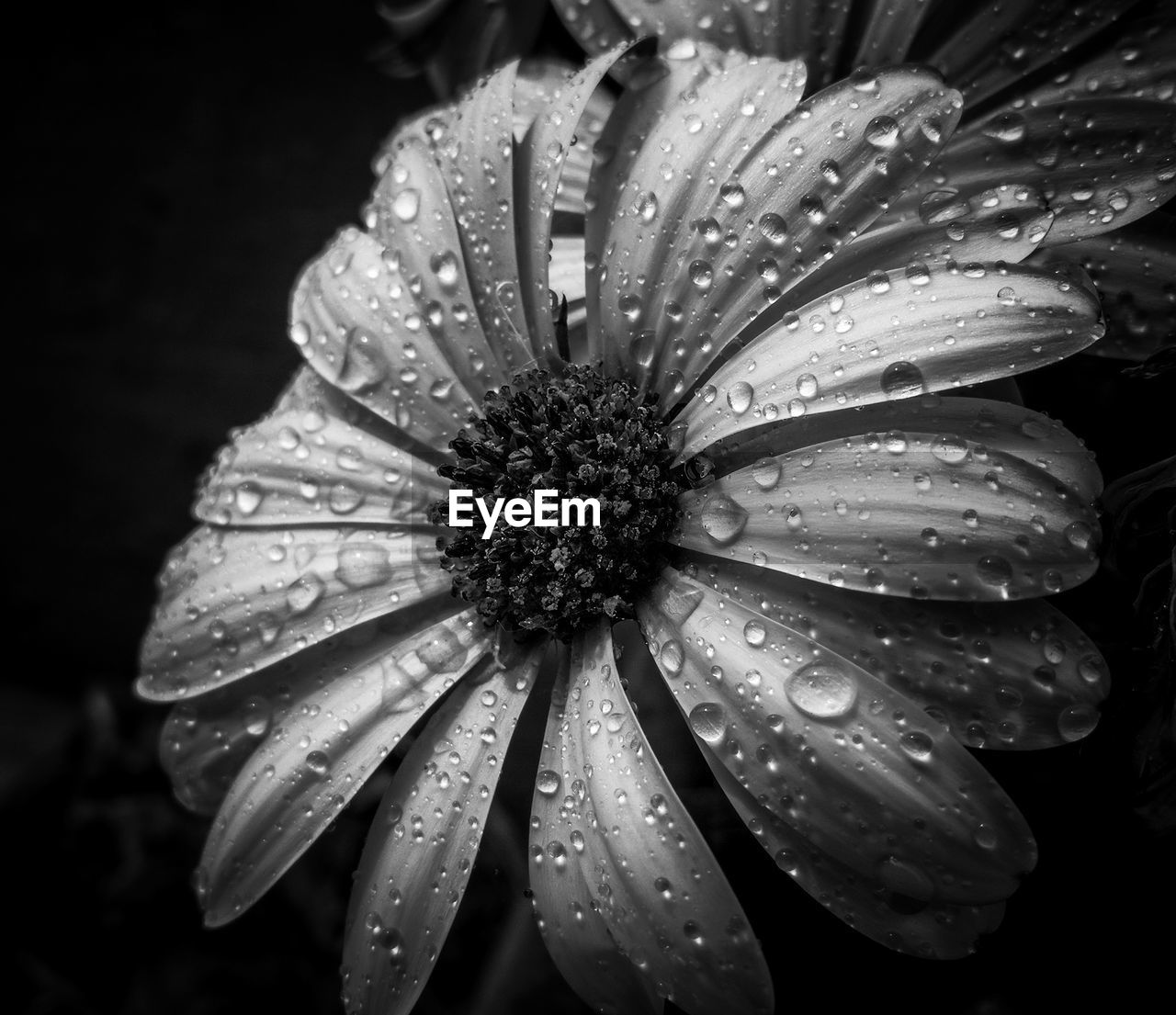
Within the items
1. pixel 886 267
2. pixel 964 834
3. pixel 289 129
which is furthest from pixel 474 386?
pixel 289 129

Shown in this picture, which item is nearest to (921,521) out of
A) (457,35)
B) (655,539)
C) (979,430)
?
(979,430)

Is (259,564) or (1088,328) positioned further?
(259,564)

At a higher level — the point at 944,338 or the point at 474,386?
the point at 474,386

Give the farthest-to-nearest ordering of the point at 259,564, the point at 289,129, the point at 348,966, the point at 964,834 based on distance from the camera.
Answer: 1. the point at 289,129
2. the point at 259,564
3. the point at 348,966
4. the point at 964,834

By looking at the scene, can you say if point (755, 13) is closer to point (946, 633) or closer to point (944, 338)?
point (944, 338)

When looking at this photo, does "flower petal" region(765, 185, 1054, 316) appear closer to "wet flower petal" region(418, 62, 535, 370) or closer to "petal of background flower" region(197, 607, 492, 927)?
"wet flower petal" region(418, 62, 535, 370)

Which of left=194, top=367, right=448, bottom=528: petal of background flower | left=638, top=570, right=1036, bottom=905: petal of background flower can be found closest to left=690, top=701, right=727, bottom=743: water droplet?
left=638, top=570, right=1036, bottom=905: petal of background flower

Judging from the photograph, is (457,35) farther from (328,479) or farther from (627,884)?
(627,884)
